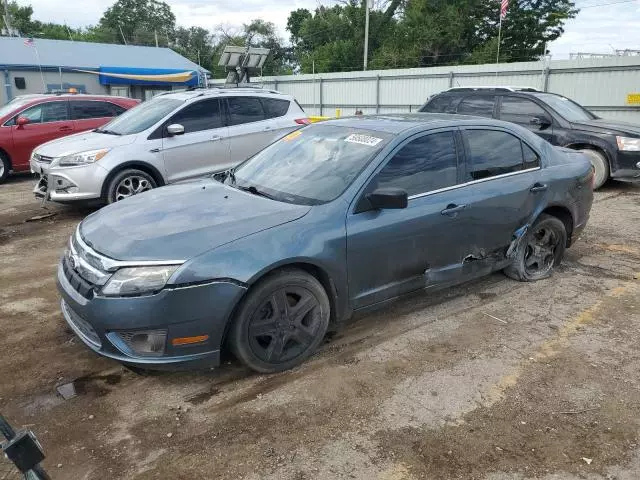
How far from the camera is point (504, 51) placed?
40.7 meters

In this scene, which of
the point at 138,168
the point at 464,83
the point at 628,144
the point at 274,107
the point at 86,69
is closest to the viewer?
the point at 138,168

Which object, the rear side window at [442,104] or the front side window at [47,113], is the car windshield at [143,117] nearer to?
the front side window at [47,113]

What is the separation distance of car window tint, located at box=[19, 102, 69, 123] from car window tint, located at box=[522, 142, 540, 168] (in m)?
9.39

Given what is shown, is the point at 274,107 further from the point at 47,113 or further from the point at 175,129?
the point at 47,113

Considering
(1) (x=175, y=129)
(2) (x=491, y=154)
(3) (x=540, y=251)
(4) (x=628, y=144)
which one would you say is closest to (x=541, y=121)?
(4) (x=628, y=144)

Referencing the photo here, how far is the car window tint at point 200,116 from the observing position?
770 centimetres

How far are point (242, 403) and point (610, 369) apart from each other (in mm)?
2451

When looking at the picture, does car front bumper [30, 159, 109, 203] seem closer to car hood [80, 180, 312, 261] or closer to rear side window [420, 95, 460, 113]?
car hood [80, 180, 312, 261]

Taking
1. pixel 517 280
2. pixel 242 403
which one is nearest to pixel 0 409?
pixel 242 403

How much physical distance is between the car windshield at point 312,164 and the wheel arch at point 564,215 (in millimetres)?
1992

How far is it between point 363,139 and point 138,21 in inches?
3393

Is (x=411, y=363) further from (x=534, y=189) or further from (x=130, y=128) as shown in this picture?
(x=130, y=128)

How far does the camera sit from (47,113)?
10.6 meters

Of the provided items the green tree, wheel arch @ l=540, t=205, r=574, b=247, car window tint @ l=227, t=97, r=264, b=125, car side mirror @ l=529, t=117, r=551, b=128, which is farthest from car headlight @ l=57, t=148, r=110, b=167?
the green tree
